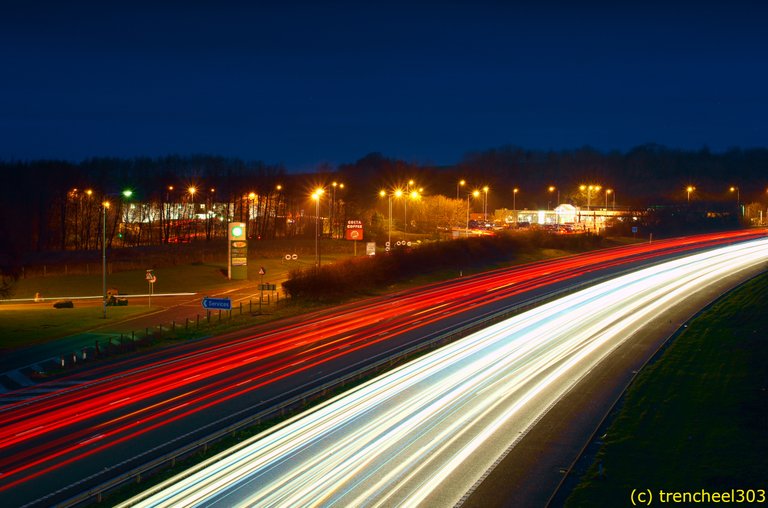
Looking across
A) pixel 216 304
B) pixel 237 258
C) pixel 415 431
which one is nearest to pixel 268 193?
pixel 237 258

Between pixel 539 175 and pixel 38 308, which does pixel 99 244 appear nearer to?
pixel 38 308

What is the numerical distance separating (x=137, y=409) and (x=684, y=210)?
111m

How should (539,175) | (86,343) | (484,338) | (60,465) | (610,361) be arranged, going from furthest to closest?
(539,175) < (86,343) < (484,338) < (610,361) < (60,465)

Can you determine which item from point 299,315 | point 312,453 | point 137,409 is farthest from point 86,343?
point 312,453

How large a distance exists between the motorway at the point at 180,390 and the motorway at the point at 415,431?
86.3 inches

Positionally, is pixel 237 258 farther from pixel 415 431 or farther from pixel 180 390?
pixel 415 431

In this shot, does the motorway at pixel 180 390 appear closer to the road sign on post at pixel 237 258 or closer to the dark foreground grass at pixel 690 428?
the dark foreground grass at pixel 690 428

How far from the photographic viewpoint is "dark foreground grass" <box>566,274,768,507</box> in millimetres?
14195

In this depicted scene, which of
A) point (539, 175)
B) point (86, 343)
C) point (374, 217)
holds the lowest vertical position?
point (86, 343)

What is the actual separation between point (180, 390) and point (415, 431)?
8.68 m

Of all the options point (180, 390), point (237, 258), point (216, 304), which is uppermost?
point (237, 258)

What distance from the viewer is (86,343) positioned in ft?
109

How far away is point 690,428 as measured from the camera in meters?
17.7

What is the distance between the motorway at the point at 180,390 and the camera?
15.5 m
